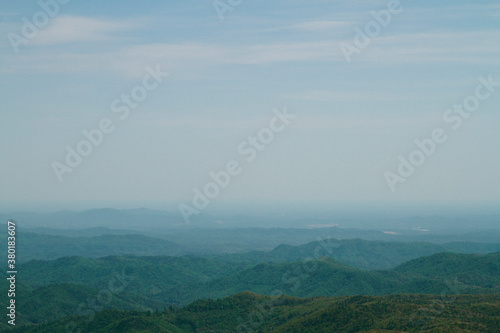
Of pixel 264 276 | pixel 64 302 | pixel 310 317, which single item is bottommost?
pixel 64 302

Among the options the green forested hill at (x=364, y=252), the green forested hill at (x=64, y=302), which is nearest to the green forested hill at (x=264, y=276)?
the green forested hill at (x=64, y=302)

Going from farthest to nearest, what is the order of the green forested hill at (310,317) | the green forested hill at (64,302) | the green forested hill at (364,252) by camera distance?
the green forested hill at (364,252)
the green forested hill at (64,302)
the green forested hill at (310,317)

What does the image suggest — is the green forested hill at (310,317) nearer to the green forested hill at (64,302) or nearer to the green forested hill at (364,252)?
the green forested hill at (64,302)

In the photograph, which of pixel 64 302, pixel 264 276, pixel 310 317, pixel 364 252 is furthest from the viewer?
pixel 364 252

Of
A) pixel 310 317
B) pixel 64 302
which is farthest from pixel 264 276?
pixel 310 317

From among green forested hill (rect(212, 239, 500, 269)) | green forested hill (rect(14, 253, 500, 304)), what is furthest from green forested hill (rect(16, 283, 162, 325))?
green forested hill (rect(212, 239, 500, 269))

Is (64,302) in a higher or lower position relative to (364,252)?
lower

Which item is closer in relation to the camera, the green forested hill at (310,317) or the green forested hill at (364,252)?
the green forested hill at (310,317)

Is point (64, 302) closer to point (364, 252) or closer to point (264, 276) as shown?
point (264, 276)

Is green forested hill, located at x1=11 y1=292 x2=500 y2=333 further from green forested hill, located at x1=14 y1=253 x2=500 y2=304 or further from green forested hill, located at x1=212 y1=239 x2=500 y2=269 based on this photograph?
green forested hill, located at x1=212 y1=239 x2=500 y2=269
